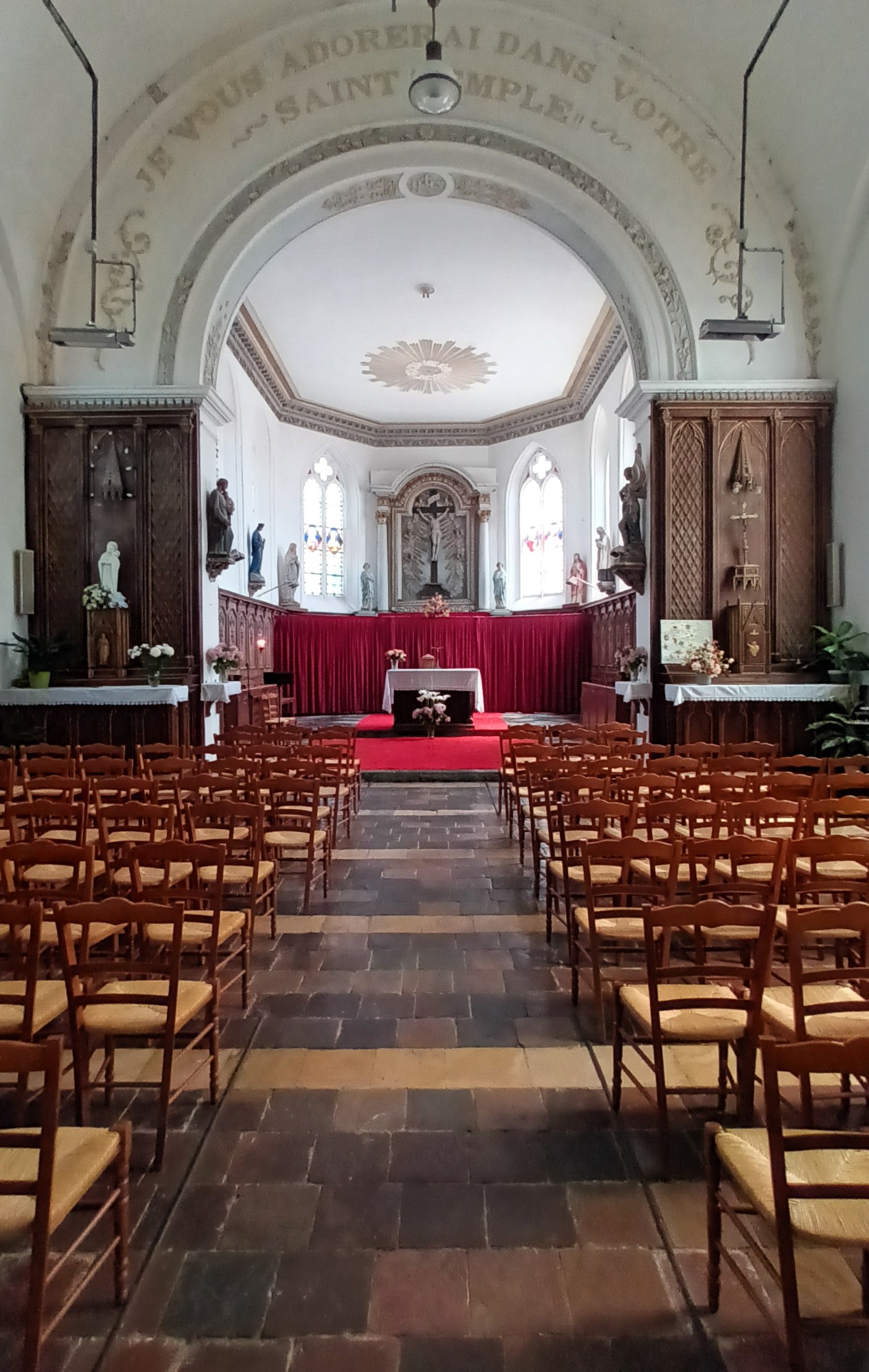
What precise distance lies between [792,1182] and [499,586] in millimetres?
18531

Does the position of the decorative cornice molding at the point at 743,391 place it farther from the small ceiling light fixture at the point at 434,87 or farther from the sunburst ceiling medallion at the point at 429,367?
the sunburst ceiling medallion at the point at 429,367

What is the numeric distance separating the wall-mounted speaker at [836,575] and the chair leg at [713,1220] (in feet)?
32.4

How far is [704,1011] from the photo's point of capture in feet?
9.46

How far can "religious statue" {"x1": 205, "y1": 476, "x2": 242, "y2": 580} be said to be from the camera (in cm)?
1116

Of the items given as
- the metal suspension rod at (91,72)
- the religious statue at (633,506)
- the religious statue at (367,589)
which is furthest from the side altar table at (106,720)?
the religious statue at (367,589)

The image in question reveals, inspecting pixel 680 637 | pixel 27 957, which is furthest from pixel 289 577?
pixel 27 957

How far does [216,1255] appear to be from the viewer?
2.26 m

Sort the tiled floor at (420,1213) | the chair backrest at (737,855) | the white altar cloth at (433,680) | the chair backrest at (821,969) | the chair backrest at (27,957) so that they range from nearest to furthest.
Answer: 1. the tiled floor at (420,1213)
2. the chair backrest at (821,969)
3. the chair backrest at (27,957)
4. the chair backrest at (737,855)
5. the white altar cloth at (433,680)

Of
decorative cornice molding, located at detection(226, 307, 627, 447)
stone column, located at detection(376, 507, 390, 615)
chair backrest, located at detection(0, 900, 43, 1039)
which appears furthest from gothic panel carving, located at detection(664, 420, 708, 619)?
stone column, located at detection(376, 507, 390, 615)

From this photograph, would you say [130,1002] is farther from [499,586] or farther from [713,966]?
[499,586]

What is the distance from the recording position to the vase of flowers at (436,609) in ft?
61.2

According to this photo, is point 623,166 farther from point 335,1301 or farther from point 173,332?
point 335,1301

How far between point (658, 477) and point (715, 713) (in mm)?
3219

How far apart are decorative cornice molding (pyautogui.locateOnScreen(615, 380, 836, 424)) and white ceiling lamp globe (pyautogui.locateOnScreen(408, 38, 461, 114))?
4.40m
